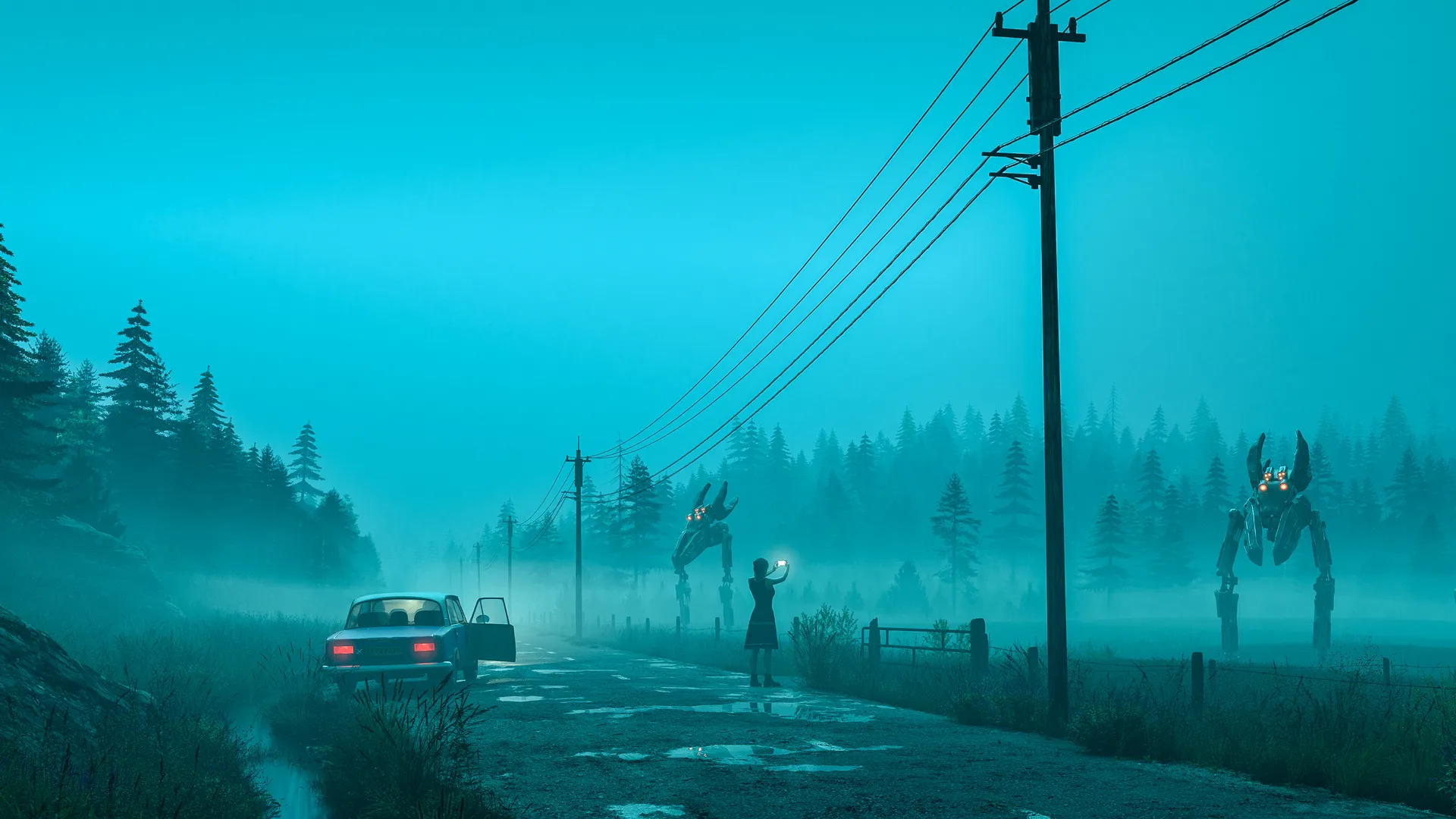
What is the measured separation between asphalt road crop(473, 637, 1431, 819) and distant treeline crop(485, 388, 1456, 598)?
68121mm

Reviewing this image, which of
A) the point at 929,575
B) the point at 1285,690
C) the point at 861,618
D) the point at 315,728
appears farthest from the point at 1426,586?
the point at 315,728

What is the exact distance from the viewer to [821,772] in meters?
10.0

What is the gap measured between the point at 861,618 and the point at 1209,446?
296ft

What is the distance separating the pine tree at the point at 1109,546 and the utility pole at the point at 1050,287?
82.8 meters

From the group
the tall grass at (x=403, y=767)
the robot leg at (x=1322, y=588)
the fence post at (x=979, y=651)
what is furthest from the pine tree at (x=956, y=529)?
the tall grass at (x=403, y=767)

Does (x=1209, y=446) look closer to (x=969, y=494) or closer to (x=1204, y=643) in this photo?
(x=969, y=494)

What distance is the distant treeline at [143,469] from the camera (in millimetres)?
38875

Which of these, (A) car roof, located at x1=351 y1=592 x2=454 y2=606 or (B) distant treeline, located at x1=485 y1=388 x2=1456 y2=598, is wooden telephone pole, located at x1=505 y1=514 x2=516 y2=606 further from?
(A) car roof, located at x1=351 y1=592 x2=454 y2=606

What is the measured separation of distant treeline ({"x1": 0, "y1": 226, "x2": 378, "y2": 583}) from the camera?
38.9 meters

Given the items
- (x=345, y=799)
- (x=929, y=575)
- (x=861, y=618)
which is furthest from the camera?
(x=929, y=575)

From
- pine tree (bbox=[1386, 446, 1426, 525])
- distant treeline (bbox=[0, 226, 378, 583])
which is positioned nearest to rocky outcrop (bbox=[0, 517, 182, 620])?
distant treeline (bbox=[0, 226, 378, 583])

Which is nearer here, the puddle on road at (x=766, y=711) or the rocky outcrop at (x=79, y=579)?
the puddle on road at (x=766, y=711)

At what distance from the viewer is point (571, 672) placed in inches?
975

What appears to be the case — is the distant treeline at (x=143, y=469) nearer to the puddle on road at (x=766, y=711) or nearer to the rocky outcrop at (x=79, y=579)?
the rocky outcrop at (x=79, y=579)
